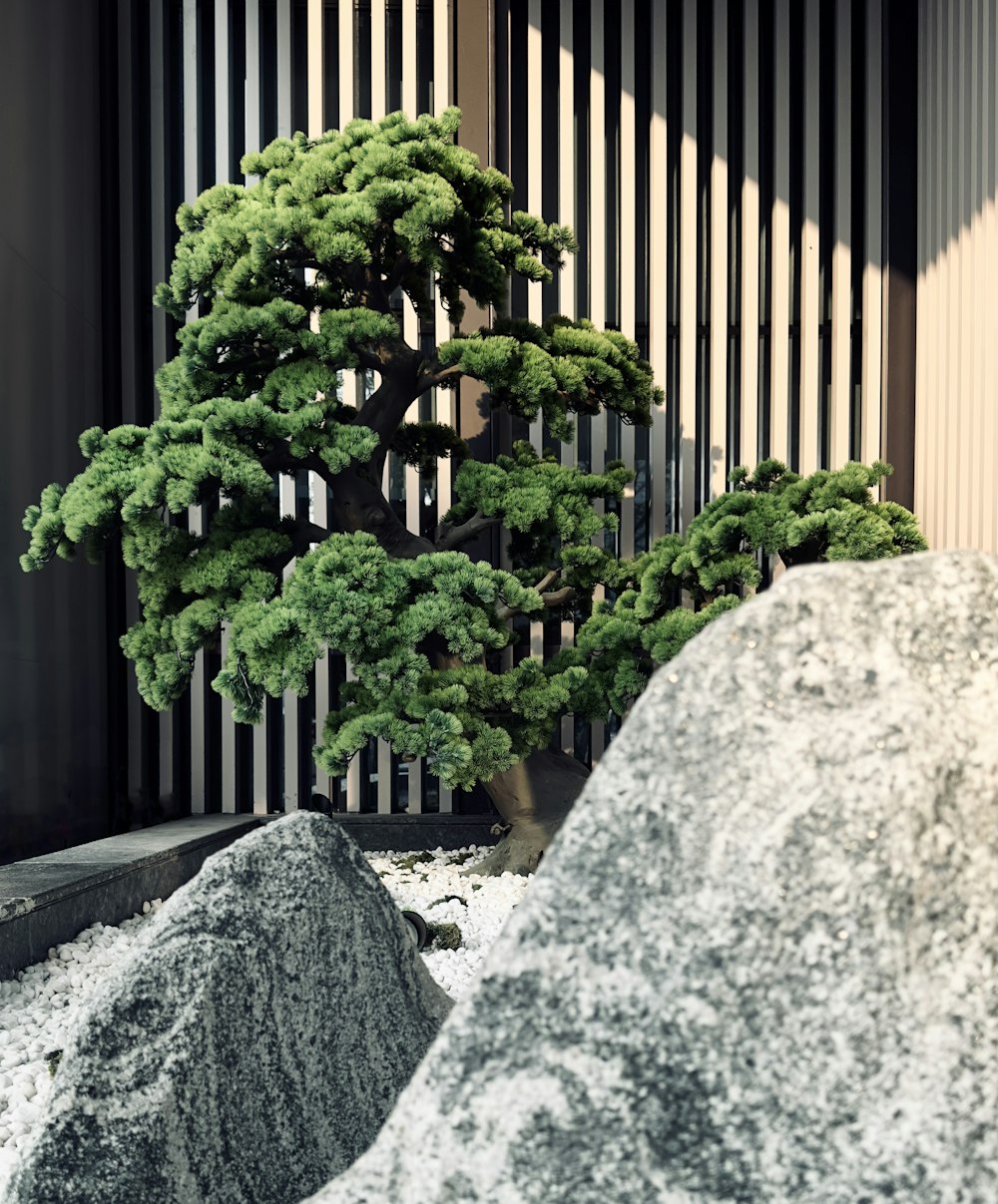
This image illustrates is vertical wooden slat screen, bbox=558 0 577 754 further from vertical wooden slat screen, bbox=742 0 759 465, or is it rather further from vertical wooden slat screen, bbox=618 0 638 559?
vertical wooden slat screen, bbox=742 0 759 465

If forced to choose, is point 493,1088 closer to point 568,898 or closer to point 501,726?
point 568,898

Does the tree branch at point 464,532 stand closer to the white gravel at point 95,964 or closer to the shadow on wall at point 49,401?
the white gravel at point 95,964

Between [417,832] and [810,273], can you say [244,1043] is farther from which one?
[810,273]

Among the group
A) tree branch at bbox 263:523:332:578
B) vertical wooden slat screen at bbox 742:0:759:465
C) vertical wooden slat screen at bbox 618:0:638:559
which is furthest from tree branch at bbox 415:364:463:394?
vertical wooden slat screen at bbox 742:0:759:465

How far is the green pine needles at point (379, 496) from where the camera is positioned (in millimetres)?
2574

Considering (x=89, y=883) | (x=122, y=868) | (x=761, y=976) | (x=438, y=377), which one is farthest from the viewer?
(x=438, y=377)

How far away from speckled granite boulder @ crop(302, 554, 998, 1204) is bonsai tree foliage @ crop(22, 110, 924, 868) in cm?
195

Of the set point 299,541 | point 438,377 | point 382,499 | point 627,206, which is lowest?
point 299,541

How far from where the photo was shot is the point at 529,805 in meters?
3.10

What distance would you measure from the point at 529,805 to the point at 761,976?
8.38ft

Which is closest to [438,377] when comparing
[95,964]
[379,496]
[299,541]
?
[379,496]

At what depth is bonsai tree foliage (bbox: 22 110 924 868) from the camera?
258 centimetres

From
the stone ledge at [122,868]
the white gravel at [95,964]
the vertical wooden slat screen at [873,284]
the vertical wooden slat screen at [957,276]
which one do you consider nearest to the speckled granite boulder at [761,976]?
the white gravel at [95,964]

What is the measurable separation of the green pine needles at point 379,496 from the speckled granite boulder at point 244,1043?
150 centimetres
